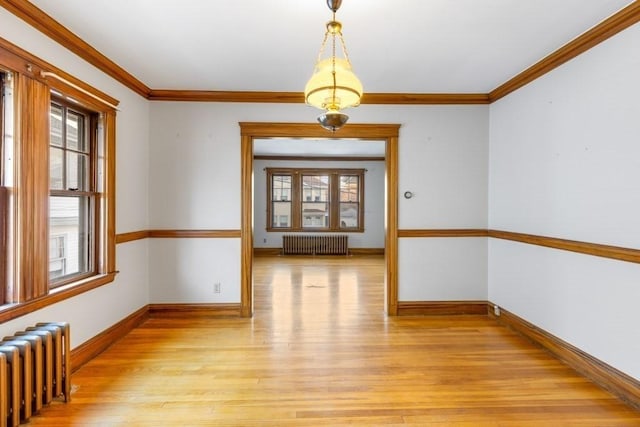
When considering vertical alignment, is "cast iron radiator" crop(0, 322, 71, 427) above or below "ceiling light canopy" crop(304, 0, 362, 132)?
below


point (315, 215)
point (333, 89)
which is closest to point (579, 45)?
point (333, 89)

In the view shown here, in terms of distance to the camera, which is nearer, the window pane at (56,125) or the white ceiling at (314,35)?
the white ceiling at (314,35)

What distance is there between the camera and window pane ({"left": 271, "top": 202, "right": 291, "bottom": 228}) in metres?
9.09

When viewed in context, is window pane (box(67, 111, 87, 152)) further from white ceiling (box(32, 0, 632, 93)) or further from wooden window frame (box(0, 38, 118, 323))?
white ceiling (box(32, 0, 632, 93))

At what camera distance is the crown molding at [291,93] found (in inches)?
89.4

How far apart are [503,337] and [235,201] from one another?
3220 mm

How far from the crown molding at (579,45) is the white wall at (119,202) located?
13.0 feet

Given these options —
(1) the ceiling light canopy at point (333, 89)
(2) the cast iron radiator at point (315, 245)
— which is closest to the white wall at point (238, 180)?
(1) the ceiling light canopy at point (333, 89)

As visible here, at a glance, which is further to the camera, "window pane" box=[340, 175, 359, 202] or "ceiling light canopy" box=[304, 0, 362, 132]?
"window pane" box=[340, 175, 359, 202]

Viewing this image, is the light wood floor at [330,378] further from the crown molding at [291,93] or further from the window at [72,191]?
the crown molding at [291,93]

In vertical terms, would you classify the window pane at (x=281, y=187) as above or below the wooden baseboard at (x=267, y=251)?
above

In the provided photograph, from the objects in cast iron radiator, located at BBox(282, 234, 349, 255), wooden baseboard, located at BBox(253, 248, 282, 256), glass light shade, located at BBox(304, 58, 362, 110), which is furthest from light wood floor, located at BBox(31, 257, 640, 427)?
wooden baseboard, located at BBox(253, 248, 282, 256)

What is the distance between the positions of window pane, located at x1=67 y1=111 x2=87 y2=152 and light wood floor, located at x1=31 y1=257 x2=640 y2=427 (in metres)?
1.84

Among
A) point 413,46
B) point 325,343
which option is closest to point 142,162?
point 325,343
